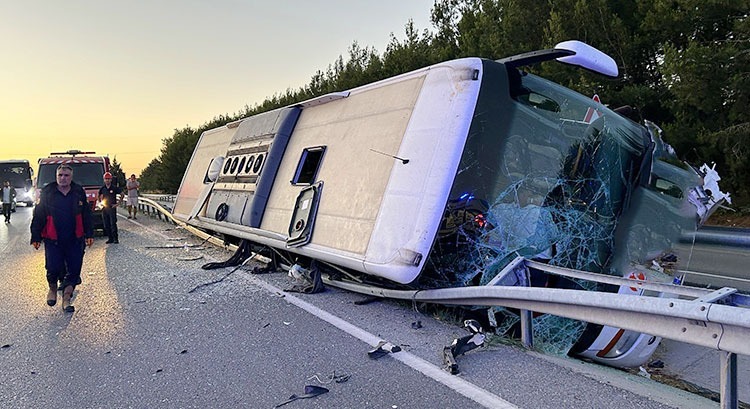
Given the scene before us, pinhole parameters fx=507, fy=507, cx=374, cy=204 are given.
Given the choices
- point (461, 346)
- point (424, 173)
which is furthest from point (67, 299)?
point (461, 346)

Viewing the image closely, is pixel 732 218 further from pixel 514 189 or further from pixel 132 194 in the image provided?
pixel 132 194

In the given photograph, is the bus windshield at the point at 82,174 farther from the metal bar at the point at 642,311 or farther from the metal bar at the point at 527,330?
the metal bar at the point at 527,330

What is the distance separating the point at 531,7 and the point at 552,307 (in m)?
16.3

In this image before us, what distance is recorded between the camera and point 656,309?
2604mm

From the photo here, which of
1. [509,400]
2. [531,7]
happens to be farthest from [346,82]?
[509,400]

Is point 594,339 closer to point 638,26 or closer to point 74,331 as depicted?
point 74,331

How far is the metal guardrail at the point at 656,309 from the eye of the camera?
2.29 meters

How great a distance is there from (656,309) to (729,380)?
427mm

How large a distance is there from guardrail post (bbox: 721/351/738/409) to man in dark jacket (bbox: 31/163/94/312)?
584 cm

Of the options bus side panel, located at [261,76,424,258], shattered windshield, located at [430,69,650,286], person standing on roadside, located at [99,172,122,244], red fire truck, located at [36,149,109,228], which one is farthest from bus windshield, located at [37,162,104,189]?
shattered windshield, located at [430,69,650,286]

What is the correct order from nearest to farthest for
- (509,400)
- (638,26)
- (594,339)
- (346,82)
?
(509,400)
(594,339)
(638,26)
(346,82)

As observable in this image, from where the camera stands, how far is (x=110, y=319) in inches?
197

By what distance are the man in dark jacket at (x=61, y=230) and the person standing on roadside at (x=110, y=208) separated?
598 cm

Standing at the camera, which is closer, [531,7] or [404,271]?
[404,271]
